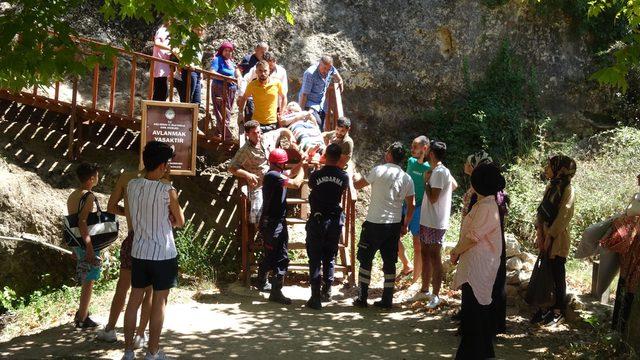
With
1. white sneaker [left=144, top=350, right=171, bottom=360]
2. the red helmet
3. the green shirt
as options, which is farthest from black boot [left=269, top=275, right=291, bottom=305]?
white sneaker [left=144, top=350, right=171, bottom=360]

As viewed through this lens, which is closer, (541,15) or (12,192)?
(12,192)

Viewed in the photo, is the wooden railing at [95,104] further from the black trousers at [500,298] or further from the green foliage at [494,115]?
the black trousers at [500,298]

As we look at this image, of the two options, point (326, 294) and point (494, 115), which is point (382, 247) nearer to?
point (326, 294)

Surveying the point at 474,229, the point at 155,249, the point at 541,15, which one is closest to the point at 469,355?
the point at 474,229

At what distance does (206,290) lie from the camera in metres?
9.66

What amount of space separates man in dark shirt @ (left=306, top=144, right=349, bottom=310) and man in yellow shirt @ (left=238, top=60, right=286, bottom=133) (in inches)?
111

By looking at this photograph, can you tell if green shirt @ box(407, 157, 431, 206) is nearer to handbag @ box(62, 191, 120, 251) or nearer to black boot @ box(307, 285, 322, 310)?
black boot @ box(307, 285, 322, 310)

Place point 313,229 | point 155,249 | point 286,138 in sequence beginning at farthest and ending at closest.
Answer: point 286,138, point 313,229, point 155,249

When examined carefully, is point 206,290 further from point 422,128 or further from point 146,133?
point 422,128

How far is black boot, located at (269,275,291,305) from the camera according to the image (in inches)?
354

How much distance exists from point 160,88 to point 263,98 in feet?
6.07

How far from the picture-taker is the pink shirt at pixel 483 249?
6.60m

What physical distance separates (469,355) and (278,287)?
9.88 ft

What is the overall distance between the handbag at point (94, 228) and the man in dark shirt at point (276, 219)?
6.62 feet
